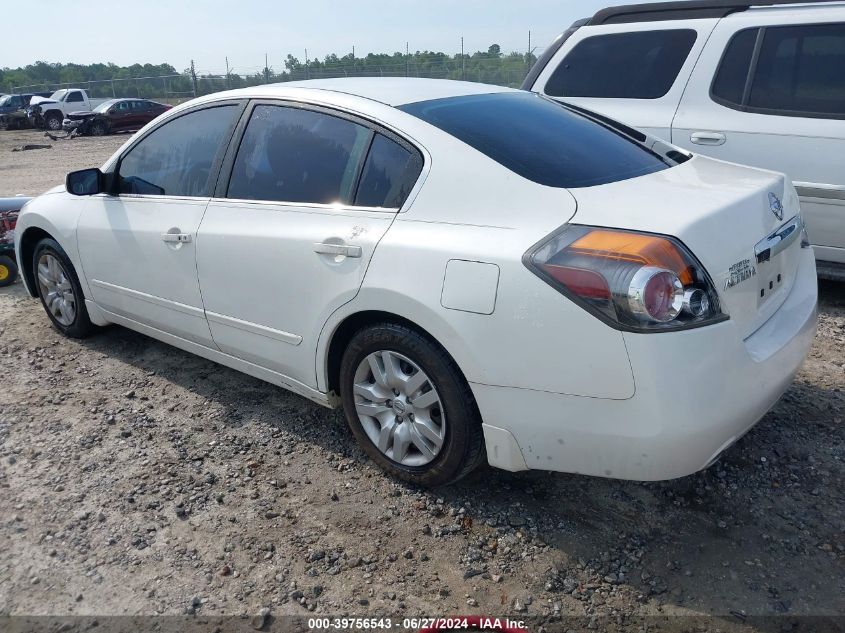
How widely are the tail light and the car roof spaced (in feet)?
3.83

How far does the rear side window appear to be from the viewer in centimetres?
463

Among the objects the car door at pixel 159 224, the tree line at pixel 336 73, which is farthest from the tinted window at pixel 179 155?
the tree line at pixel 336 73

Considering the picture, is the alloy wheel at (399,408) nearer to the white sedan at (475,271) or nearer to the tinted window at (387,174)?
the white sedan at (475,271)

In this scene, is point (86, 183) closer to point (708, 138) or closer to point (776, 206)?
point (776, 206)

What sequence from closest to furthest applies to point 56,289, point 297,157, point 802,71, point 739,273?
point 739,273 → point 297,157 → point 802,71 → point 56,289

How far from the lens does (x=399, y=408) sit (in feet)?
9.71

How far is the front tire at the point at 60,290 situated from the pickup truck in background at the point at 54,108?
90.0 feet

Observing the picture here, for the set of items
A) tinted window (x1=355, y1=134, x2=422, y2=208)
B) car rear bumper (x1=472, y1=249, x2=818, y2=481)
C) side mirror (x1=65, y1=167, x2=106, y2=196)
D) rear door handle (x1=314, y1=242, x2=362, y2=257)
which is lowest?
car rear bumper (x1=472, y1=249, x2=818, y2=481)

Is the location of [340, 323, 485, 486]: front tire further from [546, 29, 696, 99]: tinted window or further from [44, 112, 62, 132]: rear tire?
[44, 112, 62, 132]: rear tire

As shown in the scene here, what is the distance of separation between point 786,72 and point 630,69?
42.0 inches

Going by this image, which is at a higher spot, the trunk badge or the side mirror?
the trunk badge

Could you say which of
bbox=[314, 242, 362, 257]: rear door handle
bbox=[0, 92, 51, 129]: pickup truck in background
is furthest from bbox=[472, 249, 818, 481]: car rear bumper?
bbox=[0, 92, 51, 129]: pickup truck in background

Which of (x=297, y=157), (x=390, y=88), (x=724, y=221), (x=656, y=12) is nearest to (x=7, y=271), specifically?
(x=297, y=157)

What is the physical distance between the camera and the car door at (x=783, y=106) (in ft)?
15.0
